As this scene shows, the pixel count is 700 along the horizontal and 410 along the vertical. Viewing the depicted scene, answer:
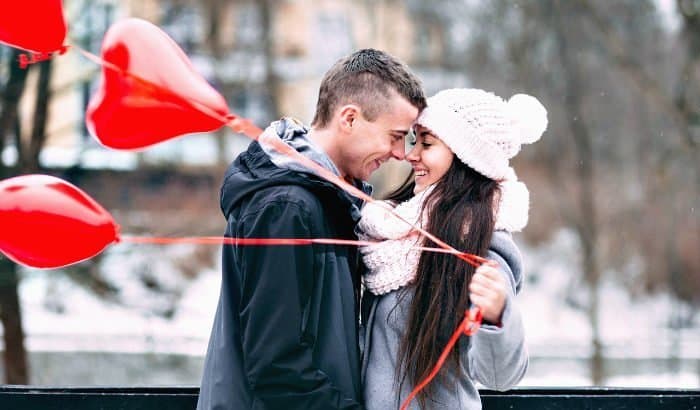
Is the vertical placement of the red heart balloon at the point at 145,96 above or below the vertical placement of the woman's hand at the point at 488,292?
above

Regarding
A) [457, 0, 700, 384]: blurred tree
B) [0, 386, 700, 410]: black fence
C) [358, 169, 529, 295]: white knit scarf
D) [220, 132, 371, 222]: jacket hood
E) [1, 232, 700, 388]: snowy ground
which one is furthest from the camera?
[457, 0, 700, 384]: blurred tree

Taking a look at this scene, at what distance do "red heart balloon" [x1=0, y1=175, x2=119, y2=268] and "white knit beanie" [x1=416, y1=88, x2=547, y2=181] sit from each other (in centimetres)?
86

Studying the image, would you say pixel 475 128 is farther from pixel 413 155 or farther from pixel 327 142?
pixel 327 142

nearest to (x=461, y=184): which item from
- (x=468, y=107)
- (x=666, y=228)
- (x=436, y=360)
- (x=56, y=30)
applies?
(x=468, y=107)

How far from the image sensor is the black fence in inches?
100

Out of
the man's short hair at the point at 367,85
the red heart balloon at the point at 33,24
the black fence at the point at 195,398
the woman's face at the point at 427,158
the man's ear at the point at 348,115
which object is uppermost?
the red heart balloon at the point at 33,24

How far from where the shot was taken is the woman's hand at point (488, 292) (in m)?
1.94

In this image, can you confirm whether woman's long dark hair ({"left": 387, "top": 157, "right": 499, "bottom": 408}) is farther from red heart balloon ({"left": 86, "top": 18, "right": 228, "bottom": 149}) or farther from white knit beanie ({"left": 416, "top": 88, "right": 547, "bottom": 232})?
red heart balloon ({"left": 86, "top": 18, "right": 228, "bottom": 149})

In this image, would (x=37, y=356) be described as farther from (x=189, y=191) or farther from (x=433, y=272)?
(x=433, y=272)

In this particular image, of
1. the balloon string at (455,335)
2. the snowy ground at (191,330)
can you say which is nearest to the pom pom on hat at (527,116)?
the balloon string at (455,335)

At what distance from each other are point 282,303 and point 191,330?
8.98 metres

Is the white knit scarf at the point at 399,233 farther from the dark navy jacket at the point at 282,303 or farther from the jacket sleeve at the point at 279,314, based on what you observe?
the jacket sleeve at the point at 279,314

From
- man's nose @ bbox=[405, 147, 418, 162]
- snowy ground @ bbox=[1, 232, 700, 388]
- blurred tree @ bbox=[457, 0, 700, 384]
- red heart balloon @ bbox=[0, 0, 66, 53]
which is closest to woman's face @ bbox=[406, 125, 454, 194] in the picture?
man's nose @ bbox=[405, 147, 418, 162]

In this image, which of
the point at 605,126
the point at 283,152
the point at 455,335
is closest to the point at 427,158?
the point at 283,152
